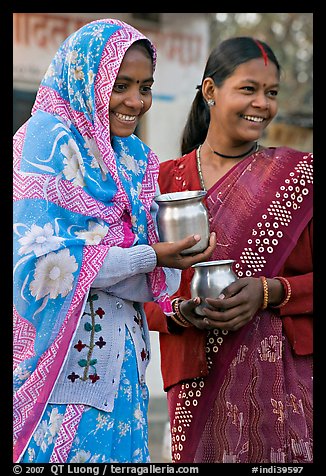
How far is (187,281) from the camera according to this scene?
3.91m

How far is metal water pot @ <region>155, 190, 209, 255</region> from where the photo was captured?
10.9 ft

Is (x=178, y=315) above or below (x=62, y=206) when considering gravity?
below

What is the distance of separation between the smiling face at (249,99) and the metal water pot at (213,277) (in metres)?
0.63

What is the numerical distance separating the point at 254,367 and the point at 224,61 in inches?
52.4

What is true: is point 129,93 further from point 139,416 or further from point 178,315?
point 139,416

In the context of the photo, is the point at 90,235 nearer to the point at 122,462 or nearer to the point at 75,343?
the point at 75,343

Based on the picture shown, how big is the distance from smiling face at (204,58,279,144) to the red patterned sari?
0.22m

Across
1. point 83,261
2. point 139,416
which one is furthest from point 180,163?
point 139,416

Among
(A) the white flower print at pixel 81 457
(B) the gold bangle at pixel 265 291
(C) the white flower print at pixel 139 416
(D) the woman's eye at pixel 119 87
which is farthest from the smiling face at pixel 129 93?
(A) the white flower print at pixel 81 457

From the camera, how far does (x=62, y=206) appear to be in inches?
122

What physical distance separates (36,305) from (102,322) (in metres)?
0.25

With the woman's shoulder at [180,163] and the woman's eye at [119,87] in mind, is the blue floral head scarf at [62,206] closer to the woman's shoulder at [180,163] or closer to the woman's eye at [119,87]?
the woman's eye at [119,87]

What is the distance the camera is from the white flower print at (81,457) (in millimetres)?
3061
